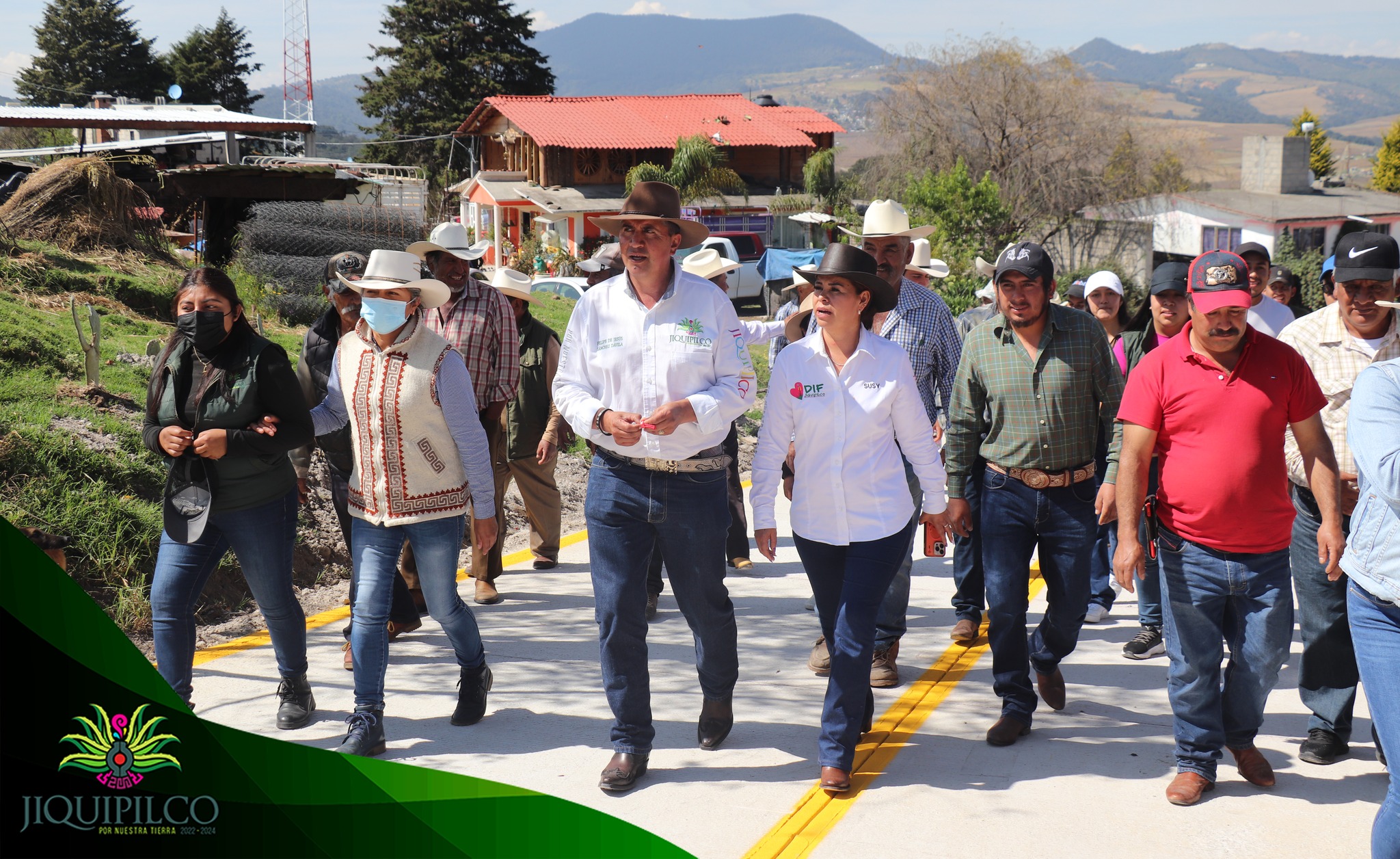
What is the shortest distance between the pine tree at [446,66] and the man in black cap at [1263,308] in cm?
5834

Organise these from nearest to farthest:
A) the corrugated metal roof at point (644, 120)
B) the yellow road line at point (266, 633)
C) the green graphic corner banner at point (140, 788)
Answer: the green graphic corner banner at point (140, 788) → the yellow road line at point (266, 633) → the corrugated metal roof at point (644, 120)

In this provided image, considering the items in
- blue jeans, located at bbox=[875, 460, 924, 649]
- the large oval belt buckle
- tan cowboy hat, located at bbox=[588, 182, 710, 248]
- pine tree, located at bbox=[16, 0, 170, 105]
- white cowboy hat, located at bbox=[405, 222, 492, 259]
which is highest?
pine tree, located at bbox=[16, 0, 170, 105]

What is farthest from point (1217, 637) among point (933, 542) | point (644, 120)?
point (644, 120)

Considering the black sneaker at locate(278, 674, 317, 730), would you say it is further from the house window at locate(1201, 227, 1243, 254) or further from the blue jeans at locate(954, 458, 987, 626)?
the house window at locate(1201, 227, 1243, 254)

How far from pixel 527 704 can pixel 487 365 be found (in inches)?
78.5

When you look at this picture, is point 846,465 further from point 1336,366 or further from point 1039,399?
point 1336,366

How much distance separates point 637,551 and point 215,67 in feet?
226

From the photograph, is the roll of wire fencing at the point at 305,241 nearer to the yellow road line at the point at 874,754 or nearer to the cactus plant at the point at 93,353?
the cactus plant at the point at 93,353

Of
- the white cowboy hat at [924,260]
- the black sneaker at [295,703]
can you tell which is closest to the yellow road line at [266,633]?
the black sneaker at [295,703]

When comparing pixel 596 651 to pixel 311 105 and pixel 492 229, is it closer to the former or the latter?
pixel 492 229

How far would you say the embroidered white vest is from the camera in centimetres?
482

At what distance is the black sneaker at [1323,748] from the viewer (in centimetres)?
479

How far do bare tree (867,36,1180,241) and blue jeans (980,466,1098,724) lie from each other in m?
34.4

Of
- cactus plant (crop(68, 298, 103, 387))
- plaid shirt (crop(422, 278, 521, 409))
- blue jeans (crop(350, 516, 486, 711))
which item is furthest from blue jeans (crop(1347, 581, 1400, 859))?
cactus plant (crop(68, 298, 103, 387))
